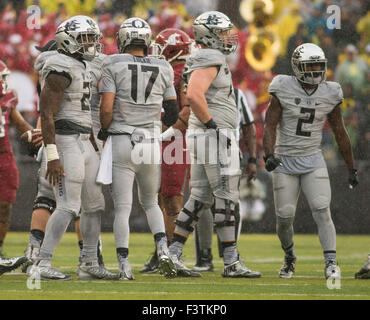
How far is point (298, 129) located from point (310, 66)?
1.60ft

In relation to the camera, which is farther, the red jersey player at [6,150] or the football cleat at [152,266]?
the red jersey player at [6,150]

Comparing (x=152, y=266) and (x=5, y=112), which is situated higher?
(x=5, y=112)

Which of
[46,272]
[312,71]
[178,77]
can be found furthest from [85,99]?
[312,71]

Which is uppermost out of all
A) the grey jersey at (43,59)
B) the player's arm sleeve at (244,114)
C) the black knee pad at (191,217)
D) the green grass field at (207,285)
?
the grey jersey at (43,59)

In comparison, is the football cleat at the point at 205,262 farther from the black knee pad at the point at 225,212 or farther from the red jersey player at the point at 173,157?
the black knee pad at the point at 225,212

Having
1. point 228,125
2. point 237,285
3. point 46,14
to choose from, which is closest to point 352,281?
point 237,285

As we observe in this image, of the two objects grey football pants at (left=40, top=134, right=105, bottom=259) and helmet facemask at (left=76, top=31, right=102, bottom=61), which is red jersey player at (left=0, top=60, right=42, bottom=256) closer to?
grey football pants at (left=40, top=134, right=105, bottom=259)

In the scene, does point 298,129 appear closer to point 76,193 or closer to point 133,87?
point 133,87

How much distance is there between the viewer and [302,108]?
26.6 ft

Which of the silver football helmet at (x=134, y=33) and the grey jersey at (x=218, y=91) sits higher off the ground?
the silver football helmet at (x=134, y=33)

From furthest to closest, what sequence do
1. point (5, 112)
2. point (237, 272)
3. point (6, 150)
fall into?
point (6, 150) < point (5, 112) < point (237, 272)

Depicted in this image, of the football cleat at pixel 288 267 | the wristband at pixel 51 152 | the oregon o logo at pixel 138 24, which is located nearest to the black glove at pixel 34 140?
the wristband at pixel 51 152

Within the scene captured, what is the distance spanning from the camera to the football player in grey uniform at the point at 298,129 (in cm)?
806

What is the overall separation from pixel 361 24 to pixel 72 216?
9.85 m
